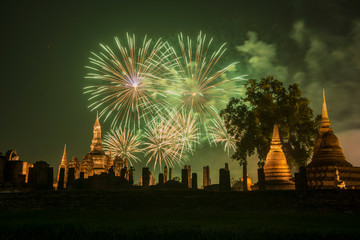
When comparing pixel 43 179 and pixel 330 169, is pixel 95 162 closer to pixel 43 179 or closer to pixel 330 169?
pixel 43 179

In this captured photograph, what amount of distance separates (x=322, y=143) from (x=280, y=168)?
16.9 ft

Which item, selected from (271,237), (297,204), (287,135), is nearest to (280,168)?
(287,135)

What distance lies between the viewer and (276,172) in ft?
82.4

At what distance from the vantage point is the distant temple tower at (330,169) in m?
24.8

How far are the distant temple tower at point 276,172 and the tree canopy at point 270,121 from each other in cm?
527

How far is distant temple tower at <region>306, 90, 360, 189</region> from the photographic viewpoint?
2475 centimetres

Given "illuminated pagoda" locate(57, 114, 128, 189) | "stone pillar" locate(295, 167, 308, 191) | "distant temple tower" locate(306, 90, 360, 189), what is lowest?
"stone pillar" locate(295, 167, 308, 191)

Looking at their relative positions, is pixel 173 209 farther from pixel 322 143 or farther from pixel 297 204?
pixel 322 143

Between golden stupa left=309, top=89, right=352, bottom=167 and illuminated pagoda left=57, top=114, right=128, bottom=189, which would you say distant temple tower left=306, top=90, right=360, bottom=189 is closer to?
golden stupa left=309, top=89, right=352, bottom=167

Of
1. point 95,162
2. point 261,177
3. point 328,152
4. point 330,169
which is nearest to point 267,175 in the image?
point 330,169

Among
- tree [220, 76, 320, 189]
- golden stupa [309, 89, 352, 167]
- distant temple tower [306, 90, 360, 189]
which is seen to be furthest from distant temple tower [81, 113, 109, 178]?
distant temple tower [306, 90, 360, 189]

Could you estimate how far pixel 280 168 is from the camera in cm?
2522

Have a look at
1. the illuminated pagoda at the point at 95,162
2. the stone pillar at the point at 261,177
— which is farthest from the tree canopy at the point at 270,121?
the illuminated pagoda at the point at 95,162

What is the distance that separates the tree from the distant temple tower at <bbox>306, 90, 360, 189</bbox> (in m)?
4.59
